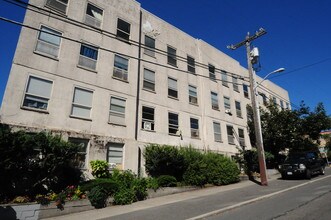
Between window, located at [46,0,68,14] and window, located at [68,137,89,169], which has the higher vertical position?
window, located at [46,0,68,14]

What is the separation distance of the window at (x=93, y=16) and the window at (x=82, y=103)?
501 cm

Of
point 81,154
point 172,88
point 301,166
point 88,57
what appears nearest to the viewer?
point 81,154

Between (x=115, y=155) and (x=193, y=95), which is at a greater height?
(x=193, y=95)

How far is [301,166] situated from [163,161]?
10.1 metres

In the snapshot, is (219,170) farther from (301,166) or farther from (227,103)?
(227,103)

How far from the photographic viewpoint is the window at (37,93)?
1224cm

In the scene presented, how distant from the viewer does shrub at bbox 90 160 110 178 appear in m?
12.8

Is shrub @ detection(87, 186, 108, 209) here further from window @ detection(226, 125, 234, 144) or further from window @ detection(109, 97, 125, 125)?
window @ detection(226, 125, 234, 144)

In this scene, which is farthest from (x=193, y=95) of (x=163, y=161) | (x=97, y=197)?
(x=97, y=197)

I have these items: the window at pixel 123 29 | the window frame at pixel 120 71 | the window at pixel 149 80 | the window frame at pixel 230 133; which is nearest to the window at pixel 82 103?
the window frame at pixel 120 71

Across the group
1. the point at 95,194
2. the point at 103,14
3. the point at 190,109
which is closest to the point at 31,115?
the point at 95,194

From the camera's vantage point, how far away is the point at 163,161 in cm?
1518

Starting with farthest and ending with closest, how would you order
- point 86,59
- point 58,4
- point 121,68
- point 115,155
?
point 121,68
point 86,59
point 58,4
point 115,155

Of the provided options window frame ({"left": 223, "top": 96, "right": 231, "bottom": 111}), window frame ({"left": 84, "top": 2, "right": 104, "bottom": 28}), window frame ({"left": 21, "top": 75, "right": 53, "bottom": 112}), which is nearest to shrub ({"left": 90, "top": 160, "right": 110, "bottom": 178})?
window frame ({"left": 21, "top": 75, "right": 53, "bottom": 112})
